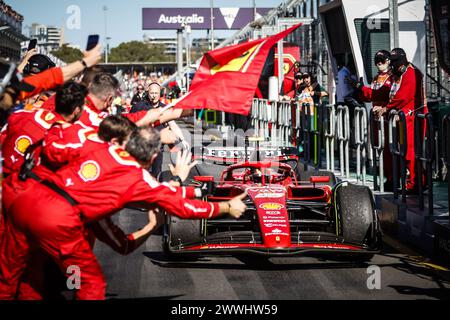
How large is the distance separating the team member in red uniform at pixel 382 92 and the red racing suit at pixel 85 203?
682 centimetres

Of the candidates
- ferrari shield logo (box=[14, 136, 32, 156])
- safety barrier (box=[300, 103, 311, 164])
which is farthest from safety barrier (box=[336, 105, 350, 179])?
ferrari shield logo (box=[14, 136, 32, 156])

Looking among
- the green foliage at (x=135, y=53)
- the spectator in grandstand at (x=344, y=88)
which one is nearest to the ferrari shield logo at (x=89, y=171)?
the spectator in grandstand at (x=344, y=88)

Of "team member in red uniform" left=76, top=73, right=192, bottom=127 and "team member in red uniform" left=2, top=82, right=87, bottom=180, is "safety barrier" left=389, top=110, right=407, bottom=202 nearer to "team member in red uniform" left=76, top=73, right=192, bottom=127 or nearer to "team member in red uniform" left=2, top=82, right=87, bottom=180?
"team member in red uniform" left=76, top=73, right=192, bottom=127

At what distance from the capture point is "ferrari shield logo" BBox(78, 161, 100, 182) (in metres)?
5.64

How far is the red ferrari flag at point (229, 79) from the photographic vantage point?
7.06 m

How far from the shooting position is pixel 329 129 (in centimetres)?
1526

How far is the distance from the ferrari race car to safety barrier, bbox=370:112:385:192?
7.13 feet

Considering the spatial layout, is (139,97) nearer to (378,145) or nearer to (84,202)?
(378,145)

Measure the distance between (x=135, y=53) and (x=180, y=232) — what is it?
114 metres

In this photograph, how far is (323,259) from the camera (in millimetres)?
9242

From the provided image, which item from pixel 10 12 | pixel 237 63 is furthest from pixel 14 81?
pixel 10 12

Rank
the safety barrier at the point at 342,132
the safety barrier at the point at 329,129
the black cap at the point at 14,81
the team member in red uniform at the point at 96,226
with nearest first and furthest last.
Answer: the black cap at the point at 14,81 → the team member in red uniform at the point at 96,226 → the safety barrier at the point at 342,132 → the safety barrier at the point at 329,129

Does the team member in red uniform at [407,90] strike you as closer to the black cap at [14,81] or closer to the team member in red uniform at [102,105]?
the team member in red uniform at [102,105]

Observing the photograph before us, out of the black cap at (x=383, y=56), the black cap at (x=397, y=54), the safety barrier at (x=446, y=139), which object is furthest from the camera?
the black cap at (x=383, y=56)
